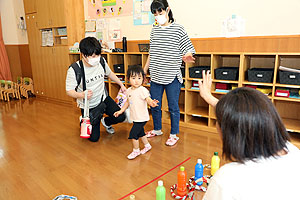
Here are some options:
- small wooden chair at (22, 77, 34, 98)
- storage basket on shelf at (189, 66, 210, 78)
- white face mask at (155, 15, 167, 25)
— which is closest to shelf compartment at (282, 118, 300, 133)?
storage basket on shelf at (189, 66, 210, 78)

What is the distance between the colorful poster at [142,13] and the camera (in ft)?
11.5

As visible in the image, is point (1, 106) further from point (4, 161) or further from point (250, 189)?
point (250, 189)

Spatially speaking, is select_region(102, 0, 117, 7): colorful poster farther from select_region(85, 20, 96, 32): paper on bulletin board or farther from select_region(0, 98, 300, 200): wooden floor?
select_region(0, 98, 300, 200): wooden floor

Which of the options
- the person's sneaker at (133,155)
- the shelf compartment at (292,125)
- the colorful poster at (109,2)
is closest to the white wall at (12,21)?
the colorful poster at (109,2)

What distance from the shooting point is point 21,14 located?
5617mm

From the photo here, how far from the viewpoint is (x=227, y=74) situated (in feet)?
8.90

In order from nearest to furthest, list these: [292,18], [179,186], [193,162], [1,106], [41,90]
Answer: [179,186]
[193,162]
[292,18]
[1,106]
[41,90]

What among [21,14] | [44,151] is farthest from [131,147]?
[21,14]

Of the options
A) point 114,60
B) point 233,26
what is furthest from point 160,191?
point 114,60

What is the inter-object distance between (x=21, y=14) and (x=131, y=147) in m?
4.93

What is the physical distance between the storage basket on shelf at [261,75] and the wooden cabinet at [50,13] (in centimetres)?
346

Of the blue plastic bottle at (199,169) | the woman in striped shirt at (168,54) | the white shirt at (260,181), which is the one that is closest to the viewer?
the white shirt at (260,181)

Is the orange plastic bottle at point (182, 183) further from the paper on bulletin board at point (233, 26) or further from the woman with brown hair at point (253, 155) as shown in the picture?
the paper on bulletin board at point (233, 26)

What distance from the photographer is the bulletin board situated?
3791mm
